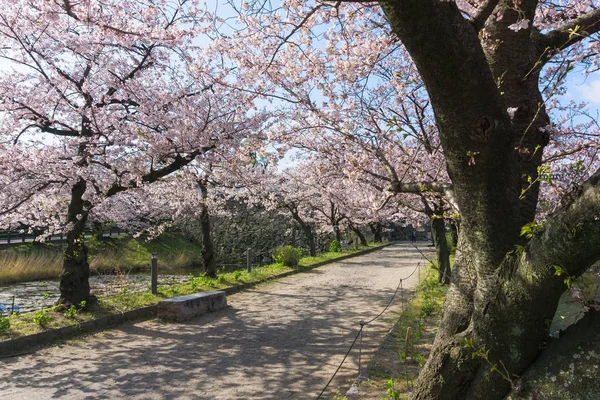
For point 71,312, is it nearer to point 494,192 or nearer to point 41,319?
point 41,319

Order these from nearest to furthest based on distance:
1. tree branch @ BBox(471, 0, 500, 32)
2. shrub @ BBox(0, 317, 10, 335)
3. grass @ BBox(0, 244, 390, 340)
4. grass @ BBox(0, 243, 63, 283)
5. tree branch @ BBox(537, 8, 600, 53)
Result: tree branch @ BBox(471, 0, 500, 32) < tree branch @ BBox(537, 8, 600, 53) < shrub @ BBox(0, 317, 10, 335) < grass @ BBox(0, 244, 390, 340) < grass @ BBox(0, 243, 63, 283)

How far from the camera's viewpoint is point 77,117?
8633mm

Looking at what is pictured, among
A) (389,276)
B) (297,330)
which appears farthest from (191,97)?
(389,276)

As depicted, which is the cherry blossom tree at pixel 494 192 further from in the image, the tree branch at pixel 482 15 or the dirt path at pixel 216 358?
the dirt path at pixel 216 358

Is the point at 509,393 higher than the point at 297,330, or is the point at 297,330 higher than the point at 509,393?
the point at 509,393

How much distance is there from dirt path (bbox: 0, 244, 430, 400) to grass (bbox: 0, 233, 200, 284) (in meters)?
13.1

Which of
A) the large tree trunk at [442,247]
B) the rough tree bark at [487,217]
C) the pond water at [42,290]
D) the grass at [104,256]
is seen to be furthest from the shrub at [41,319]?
the grass at [104,256]

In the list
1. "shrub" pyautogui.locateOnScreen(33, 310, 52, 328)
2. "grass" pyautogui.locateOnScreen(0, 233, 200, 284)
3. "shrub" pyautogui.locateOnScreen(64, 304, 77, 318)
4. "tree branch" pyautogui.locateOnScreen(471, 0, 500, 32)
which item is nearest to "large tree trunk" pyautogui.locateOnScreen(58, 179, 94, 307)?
"shrub" pyautogui.locateOnScreen(64, 304, 77, 318)

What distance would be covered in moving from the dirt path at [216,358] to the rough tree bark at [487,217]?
7.81 ft

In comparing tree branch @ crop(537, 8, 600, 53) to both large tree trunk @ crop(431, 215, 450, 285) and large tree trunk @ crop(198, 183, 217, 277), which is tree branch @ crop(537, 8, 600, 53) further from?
large tree trunk @ crop(198, 183, 217, 277)

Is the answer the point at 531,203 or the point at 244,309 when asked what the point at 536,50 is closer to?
the point at 531,203

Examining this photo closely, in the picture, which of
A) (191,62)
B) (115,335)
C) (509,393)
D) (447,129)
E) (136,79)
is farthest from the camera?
(136,79)

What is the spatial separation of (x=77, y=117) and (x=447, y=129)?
8.40 m

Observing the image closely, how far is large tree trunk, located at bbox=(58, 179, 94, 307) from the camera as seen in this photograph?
27.1 ft
